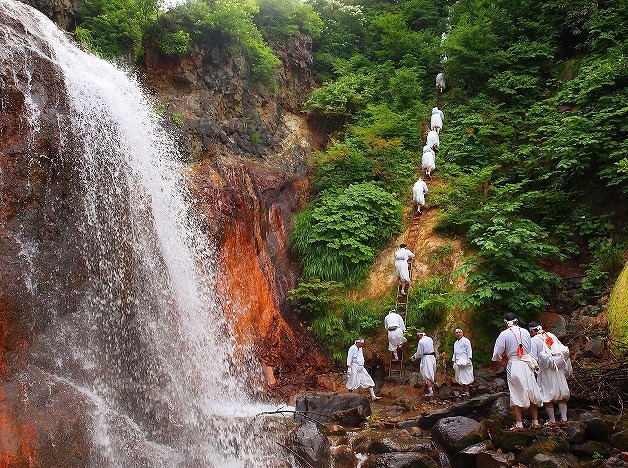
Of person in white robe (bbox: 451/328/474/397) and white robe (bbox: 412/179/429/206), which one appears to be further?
white robe (bbox: 412/179/429/206)

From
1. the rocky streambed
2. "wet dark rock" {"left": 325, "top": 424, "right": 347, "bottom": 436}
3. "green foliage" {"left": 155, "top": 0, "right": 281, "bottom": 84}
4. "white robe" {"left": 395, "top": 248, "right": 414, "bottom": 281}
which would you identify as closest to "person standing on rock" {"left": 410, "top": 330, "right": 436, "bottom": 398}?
the rocky streambed

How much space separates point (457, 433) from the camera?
7.93 meters

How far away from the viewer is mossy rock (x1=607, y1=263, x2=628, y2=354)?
8.77m

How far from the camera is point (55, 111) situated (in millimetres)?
9234

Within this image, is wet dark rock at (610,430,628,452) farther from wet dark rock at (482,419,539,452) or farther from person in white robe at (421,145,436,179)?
person in white robe at (421,145,436,179)

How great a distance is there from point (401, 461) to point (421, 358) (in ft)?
13.4

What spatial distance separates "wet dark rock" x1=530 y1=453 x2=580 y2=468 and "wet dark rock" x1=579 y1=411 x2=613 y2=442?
1.98 ft

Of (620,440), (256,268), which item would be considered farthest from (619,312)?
(256,268)

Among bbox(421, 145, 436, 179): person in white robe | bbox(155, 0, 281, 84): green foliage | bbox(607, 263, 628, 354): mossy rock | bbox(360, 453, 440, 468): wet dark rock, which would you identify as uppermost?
bbox(155, 0, 281, 84): green foliage

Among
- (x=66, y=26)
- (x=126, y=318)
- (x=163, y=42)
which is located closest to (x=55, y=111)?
(x=126, y=318)

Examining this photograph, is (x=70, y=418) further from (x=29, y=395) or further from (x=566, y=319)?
(x=566, y=319)

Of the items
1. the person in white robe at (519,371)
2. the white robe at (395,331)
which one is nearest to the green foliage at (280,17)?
the white robe at (395,331)

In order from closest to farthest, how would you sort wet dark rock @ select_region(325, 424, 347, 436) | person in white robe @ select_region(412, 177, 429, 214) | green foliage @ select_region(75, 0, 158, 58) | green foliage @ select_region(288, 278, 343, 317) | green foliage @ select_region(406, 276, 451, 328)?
wet dark rock @ select_region(325, 424, 347, 436), green foliage @ select_region(406, 276, 451, 328), green foliage @ select_region(75, 0, 158, 58), green foliage @ select_region(288, 278, 343, 317), person in white robe @ select_region(412, 177, 429, 214)

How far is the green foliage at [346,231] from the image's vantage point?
14.1 m
